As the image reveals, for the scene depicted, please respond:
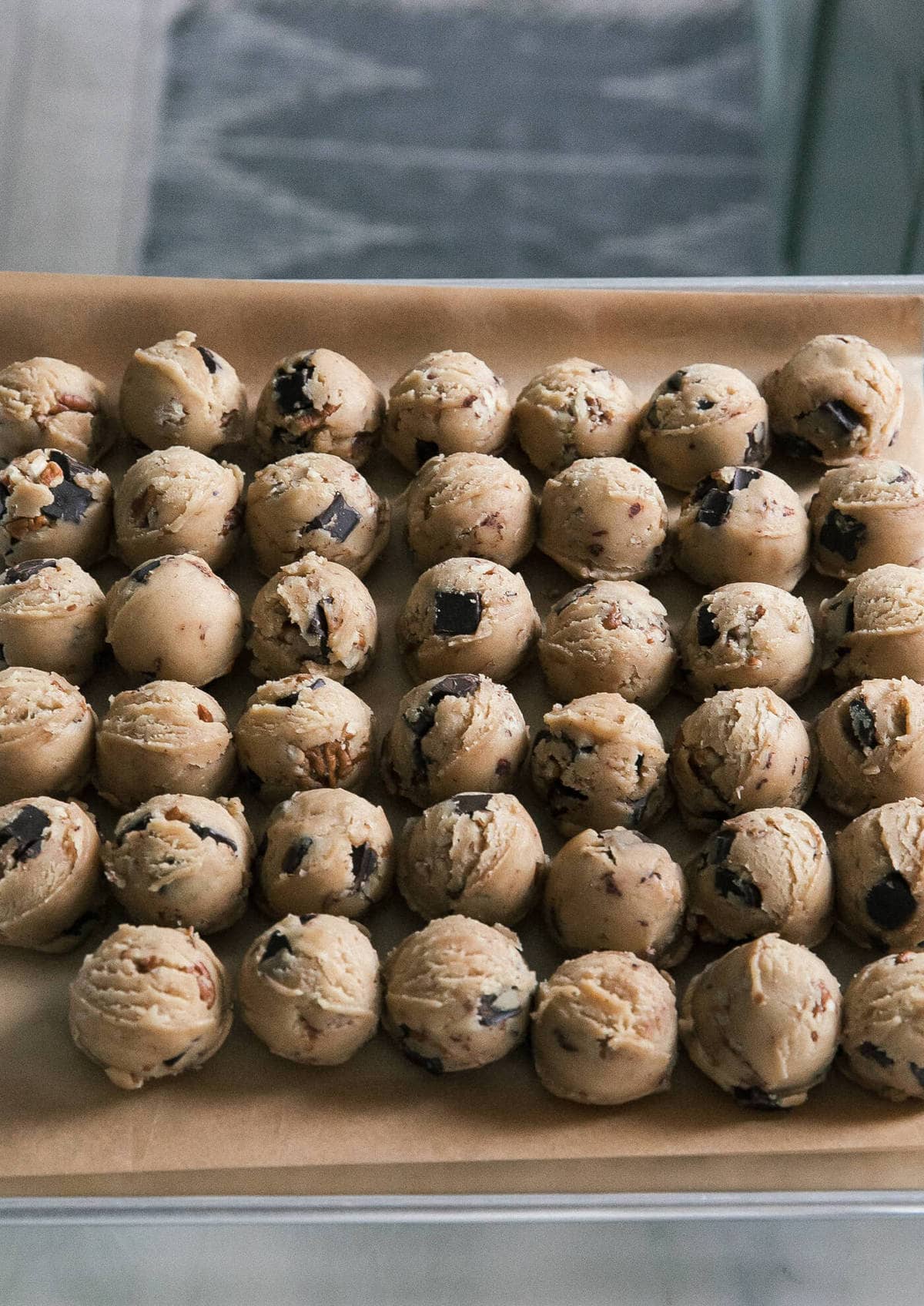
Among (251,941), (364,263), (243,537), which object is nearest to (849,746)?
(251,941)

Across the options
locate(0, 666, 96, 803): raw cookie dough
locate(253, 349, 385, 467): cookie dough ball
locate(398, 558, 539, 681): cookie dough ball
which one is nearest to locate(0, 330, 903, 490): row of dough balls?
locate(253, 349, 385, 467): cookie dough ball

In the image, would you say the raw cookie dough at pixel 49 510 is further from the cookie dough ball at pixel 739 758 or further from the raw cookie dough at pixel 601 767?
the cookie dough ball at pixel 739 758

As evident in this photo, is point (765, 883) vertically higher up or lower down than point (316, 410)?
lower down

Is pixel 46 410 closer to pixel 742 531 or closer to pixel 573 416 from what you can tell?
pixel 573 416

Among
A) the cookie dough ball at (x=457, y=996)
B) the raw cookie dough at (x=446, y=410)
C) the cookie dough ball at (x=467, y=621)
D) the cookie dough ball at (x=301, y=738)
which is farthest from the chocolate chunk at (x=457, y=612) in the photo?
the cookie dough ball at (x=457, y=996)

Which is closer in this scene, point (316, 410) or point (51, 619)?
point (51, 619)

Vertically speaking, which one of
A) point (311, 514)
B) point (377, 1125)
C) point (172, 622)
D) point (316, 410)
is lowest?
point (377, 1125)

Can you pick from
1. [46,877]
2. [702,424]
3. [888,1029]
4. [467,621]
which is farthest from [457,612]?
[888,1029]

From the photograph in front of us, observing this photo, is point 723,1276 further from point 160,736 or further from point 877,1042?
point 160,736
